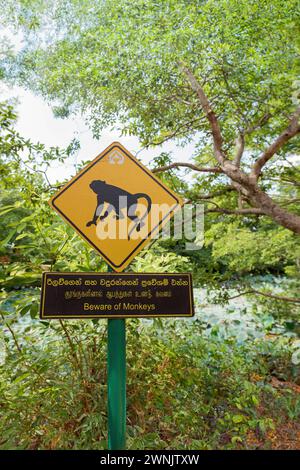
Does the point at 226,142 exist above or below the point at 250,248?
above

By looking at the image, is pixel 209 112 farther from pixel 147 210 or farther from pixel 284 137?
pixel 147 210

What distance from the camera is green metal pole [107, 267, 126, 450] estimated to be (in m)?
1.85

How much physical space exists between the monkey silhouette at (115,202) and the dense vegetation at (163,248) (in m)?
0.54

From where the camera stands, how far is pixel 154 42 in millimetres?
Answer: 4109

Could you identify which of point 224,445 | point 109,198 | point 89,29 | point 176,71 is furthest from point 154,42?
point 224,445

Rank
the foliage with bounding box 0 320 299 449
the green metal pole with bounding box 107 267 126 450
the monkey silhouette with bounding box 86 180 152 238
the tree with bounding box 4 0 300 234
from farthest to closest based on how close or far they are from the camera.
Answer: the tree with bounding box 4 0 300 234 → the foliage with bounding box 0 320 299 449 → the monkey silhouette with bounding box 86 180 152 238 → the green metal pole with bounding box 107 267 126 450

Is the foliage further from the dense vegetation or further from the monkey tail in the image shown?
the monkey tail

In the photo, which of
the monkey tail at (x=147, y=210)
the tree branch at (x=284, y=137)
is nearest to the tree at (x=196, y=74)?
the tree branch at (x=284, y=137)

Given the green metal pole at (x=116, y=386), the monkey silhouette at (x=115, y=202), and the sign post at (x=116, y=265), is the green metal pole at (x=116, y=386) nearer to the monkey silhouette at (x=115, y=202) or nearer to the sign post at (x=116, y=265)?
the sign post at (x=116, y=265)

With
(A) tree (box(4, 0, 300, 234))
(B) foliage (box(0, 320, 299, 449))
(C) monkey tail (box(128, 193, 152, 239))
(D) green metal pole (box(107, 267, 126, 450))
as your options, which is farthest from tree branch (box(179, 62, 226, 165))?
(D) green metal pole (box(107, 267, 126, 450))

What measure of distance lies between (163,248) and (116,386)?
2.42m

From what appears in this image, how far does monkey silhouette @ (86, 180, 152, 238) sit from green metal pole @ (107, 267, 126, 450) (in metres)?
0.61

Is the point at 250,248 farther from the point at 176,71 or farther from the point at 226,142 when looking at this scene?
the point at 176,71

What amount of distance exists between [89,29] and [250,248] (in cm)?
461
